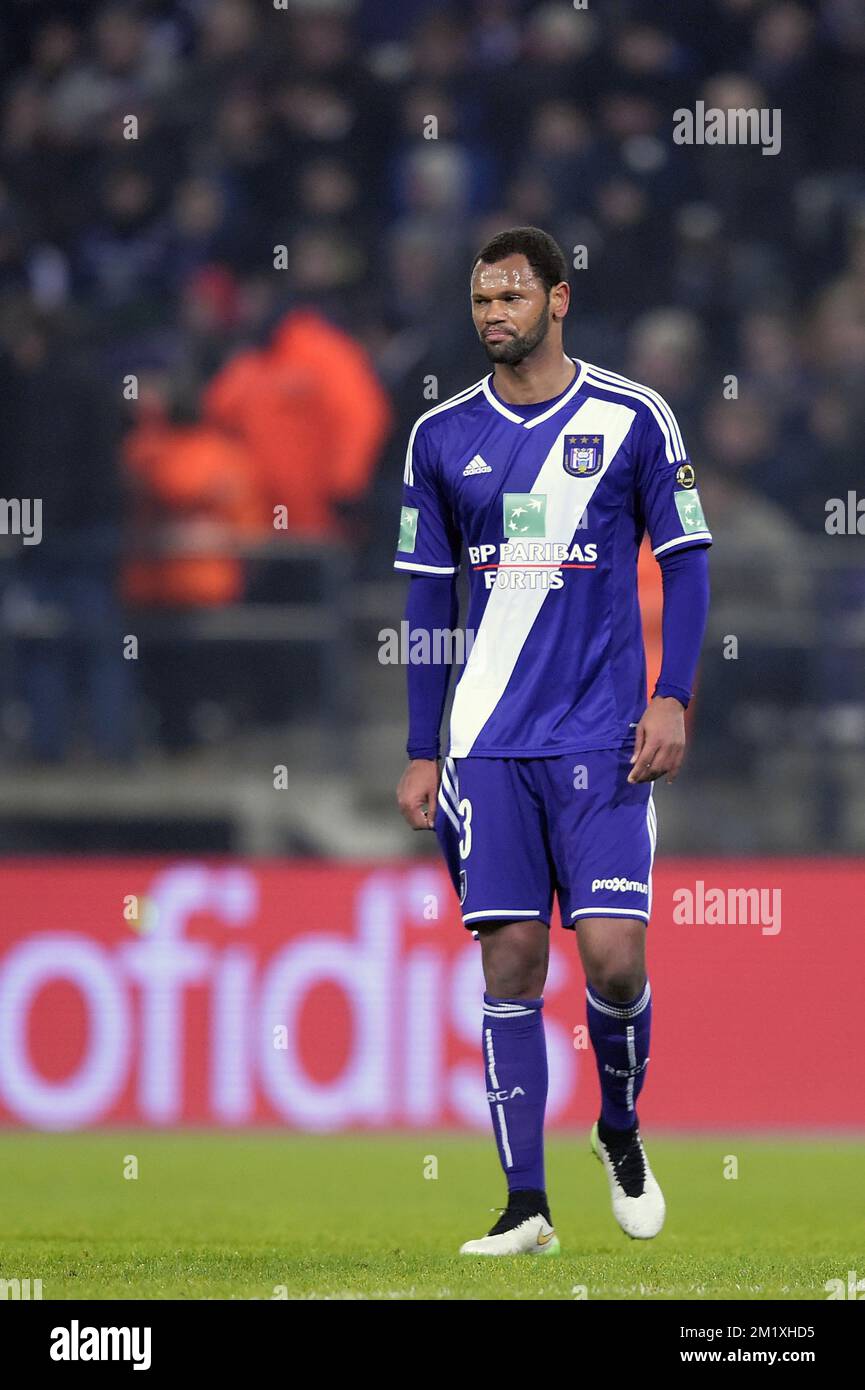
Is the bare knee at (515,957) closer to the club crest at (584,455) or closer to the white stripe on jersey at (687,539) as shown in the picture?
the white stripe on jersey at (687,539)

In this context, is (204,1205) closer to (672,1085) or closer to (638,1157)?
(638,1157)

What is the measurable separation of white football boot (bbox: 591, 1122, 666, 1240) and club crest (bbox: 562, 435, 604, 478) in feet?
4.77

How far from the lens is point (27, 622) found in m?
9.41

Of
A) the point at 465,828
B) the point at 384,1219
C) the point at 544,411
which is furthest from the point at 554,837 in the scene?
the point at 384,1219

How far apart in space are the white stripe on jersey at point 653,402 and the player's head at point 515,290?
19 centimetres

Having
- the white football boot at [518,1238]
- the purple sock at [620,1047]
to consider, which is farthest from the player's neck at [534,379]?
the white football boot at [518,1238]

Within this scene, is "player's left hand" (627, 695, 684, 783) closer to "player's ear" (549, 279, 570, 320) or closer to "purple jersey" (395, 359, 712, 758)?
"purple jersey" (395, 359, 712, 758)

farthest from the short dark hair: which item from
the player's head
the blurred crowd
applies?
the blurred crowd

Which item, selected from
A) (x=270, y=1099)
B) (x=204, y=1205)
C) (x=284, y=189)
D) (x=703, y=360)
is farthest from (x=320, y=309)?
(x=204, y=1205)

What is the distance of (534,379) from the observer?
4703mm

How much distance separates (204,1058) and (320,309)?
392 cm

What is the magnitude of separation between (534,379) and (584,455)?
0.72ft

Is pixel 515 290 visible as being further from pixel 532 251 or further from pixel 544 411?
pixel 544 411

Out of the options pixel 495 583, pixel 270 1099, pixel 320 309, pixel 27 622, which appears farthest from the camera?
pixel 320 309
